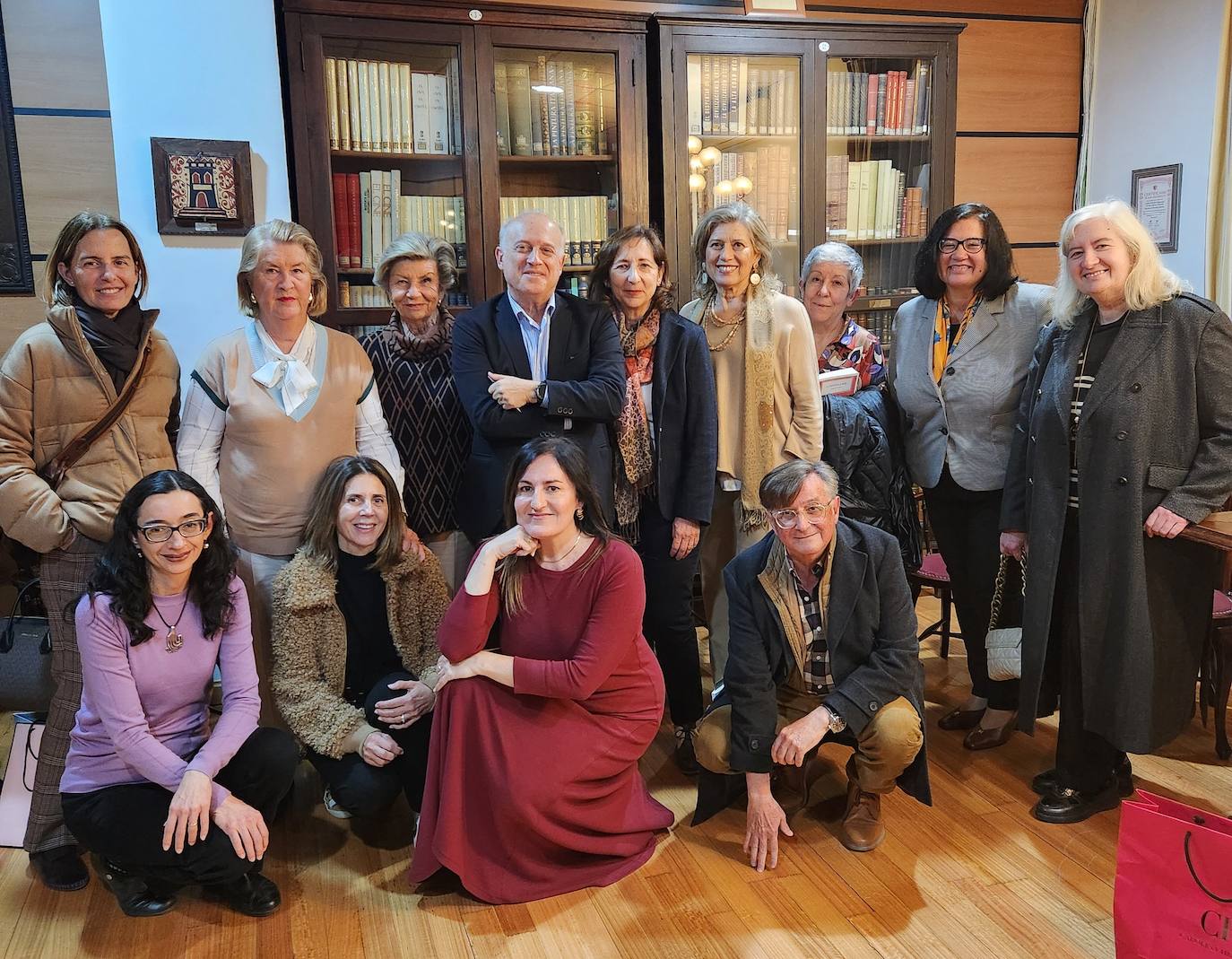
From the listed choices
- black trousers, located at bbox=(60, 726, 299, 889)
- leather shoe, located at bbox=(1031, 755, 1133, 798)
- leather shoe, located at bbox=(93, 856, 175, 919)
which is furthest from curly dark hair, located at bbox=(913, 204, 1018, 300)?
leather shoe, located at bbox=(93, 856, 175, 919)

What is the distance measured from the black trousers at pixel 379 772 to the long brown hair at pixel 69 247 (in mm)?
1141

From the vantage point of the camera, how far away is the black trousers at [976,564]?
268cm

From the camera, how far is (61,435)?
2.21 m

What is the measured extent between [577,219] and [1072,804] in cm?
226

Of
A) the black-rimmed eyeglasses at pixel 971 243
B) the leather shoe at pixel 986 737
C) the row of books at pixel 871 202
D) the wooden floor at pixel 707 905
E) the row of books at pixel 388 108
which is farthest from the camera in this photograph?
the row of books at pixel 871 202

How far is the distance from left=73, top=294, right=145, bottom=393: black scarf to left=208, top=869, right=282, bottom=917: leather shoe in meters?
1.11

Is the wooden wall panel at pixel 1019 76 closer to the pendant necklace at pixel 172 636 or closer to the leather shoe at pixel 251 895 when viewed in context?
the pendant necklace at pixel 172 636

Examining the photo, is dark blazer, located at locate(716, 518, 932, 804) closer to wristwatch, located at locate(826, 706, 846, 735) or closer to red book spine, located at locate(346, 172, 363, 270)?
wristwatch, located at locate(826, 706, 846, 735)

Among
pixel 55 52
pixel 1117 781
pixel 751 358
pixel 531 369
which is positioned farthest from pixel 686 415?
pixel 55 52

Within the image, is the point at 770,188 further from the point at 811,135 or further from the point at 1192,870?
the point at 1192,870

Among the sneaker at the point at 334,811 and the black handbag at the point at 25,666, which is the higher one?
the black handbag at the point at 25,666

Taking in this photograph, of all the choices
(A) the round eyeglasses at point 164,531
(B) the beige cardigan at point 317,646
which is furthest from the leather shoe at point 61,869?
(A) the round eyeglasses at point 164,531

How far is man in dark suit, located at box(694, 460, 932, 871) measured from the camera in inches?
86.5

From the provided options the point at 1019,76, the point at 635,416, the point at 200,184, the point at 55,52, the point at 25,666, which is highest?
the point at 1019,76
